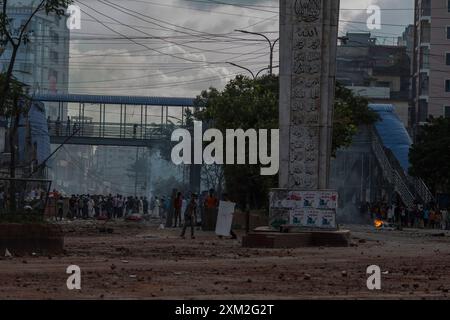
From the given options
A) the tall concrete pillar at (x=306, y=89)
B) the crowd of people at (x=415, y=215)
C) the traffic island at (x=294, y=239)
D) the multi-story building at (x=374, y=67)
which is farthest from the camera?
the multi-story building at (x=374, y=67)

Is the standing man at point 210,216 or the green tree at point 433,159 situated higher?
the green tree at point 433,159

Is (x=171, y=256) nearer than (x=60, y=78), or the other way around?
(x=171, y=256)

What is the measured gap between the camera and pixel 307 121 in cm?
3572

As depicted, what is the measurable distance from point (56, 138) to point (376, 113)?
84.8 ft

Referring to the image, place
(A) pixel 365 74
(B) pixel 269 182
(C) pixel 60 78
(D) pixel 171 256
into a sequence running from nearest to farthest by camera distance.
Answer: (D) pixel 171 256 → (B) pixel 269 182 → (A) pixel 365 74 → (C) pixel 60 78

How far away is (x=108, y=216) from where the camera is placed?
262ft

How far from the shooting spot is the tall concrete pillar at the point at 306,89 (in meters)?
35.2

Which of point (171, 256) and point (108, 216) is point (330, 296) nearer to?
point (171, 256)

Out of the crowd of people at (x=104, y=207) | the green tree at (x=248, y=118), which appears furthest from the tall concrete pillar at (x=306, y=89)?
the crowd of people at (x=104, y=207)

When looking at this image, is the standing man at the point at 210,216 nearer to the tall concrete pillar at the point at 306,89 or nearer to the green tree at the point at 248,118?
the green tree at the point at 248,118

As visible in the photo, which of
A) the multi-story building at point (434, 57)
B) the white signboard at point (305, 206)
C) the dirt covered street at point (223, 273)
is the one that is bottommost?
the dirt covered street at point (223, 273)

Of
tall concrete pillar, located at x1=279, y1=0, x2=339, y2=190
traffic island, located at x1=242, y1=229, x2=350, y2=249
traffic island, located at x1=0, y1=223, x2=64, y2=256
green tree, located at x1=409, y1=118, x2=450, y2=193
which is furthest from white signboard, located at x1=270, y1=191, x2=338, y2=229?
green tree, located at x1=409, y1=118, x2=450, y2=193

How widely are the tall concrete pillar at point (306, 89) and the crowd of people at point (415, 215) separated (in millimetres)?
38758

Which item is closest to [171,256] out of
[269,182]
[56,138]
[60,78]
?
[269,182]
